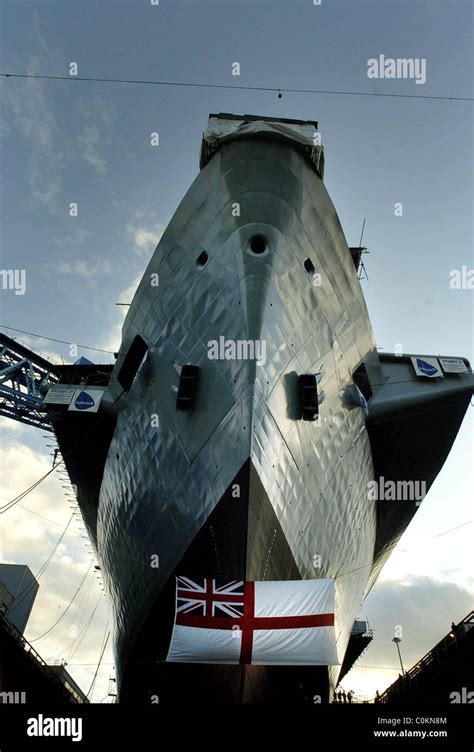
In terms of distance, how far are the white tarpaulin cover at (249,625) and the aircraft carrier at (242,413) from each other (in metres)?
0.12

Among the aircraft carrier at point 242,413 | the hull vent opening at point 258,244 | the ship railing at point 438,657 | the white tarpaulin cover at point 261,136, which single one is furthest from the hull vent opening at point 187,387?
the ship railing at point 438,657

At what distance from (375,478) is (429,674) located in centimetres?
454

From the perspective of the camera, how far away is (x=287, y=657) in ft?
22.2

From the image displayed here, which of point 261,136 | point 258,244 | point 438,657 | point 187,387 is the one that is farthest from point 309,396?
point 438,657

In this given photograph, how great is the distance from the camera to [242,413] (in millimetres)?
7434

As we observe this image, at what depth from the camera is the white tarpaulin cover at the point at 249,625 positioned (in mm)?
6730

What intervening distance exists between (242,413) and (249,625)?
3137 mm

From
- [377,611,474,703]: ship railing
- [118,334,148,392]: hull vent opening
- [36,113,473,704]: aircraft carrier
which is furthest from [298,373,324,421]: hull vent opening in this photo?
[377,611,474,703]: ship railing

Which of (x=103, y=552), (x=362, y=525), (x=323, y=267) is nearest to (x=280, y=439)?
(x=323, y=267)

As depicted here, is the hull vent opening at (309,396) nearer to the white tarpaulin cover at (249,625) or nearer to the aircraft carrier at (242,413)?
the aircraft carrier at (242,413)

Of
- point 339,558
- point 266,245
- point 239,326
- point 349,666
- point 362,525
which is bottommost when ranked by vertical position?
point 349,666

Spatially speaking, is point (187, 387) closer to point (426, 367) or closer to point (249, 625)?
point (249, 625)

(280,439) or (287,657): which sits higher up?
(280,439)

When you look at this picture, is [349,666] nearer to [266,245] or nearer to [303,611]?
[303,611]
